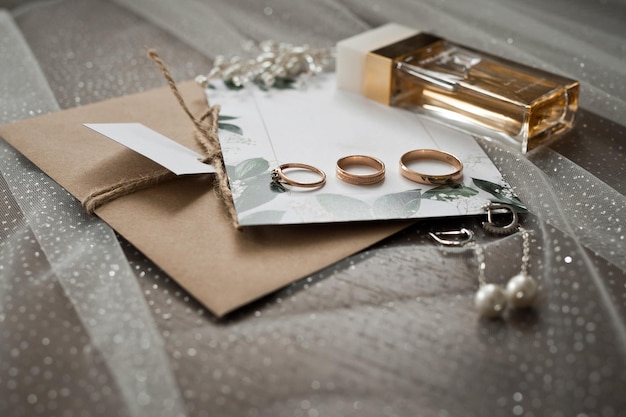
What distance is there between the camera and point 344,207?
729 mm

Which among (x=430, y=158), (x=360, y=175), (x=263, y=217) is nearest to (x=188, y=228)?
(x=263, y=217)

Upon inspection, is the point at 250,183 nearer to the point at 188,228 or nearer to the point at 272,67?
the point at 188,228

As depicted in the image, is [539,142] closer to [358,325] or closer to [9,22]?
[358,325]

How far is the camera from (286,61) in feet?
3.51

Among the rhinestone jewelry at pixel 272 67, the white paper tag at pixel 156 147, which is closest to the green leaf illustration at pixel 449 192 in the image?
the white paper tag at pixel 156 147

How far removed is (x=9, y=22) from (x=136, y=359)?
96 centimetres

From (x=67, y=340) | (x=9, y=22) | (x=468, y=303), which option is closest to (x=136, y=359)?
(x=67, y=340)

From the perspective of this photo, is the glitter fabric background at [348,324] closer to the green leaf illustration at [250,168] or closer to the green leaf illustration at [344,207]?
the green leaf illustration at [344,207]

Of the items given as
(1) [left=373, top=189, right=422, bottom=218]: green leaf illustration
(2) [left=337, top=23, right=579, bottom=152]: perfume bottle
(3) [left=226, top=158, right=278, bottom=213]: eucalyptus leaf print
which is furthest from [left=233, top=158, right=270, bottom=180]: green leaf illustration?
(2) [left=337, top=23, right=579, bottom=152]: perfume bottle

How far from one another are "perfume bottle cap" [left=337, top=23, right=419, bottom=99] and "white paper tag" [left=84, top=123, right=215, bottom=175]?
292 millimetres

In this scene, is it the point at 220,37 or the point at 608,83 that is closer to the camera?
the point at 608,83

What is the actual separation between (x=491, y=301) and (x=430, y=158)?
27cm

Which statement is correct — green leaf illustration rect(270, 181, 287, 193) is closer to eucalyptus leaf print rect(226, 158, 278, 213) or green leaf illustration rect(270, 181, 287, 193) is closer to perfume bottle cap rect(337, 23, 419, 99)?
eucalyptus leaf print rect(226, 158, 278, 213)

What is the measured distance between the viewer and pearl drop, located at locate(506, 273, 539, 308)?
2.00 feet
